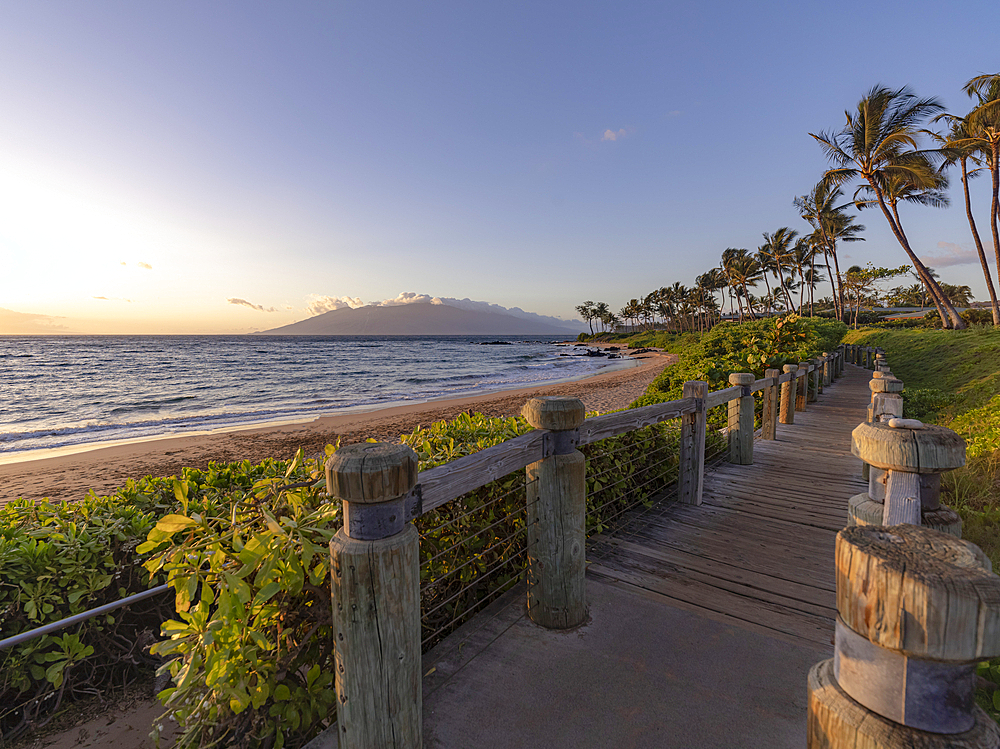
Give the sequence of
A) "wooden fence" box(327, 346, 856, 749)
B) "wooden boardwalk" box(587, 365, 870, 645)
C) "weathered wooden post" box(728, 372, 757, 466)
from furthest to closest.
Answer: "weathered wooden post" box(728, 372, 757, 466) < "wooden boardwalk" box(587, 365, 870, 645) < "wooden fence" box(327, 346, 856, 749)

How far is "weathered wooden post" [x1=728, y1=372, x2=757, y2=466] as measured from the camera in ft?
19.9

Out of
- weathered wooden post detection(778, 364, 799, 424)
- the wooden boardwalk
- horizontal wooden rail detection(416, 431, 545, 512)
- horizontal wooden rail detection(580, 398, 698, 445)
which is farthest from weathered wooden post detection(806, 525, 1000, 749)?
weathered wooden post detection(778, 364, 799, 424)

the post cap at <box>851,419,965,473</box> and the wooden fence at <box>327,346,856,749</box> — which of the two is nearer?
the post cap at <box>851,419,965,473</box>

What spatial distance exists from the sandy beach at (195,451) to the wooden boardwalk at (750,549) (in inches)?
340

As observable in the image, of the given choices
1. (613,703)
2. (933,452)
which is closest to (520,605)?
(613,703)

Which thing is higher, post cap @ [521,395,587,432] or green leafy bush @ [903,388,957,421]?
post cap @ [521,395,587,432]

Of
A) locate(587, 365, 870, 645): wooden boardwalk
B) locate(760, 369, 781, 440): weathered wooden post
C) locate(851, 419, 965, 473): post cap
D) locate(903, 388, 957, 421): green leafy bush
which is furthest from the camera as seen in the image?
locate(903, 388, 957, 421): green leafy bush

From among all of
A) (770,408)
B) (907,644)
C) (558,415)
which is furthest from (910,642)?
(770,408)

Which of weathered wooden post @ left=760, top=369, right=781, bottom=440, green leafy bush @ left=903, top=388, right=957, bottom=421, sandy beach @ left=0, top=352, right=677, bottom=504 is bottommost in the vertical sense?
sandy beach @ left=0, top=352, right=677, bottom=504

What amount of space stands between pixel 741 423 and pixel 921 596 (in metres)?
5.87

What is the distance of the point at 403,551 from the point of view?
1648 mm

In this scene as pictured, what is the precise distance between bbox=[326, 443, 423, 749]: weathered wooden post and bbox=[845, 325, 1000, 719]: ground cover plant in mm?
2385

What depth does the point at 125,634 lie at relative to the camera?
2.75m

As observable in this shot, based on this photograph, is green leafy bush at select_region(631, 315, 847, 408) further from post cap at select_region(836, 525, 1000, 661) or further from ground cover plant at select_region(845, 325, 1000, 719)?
post cap at select_region(836, 525, 1000, 661)
